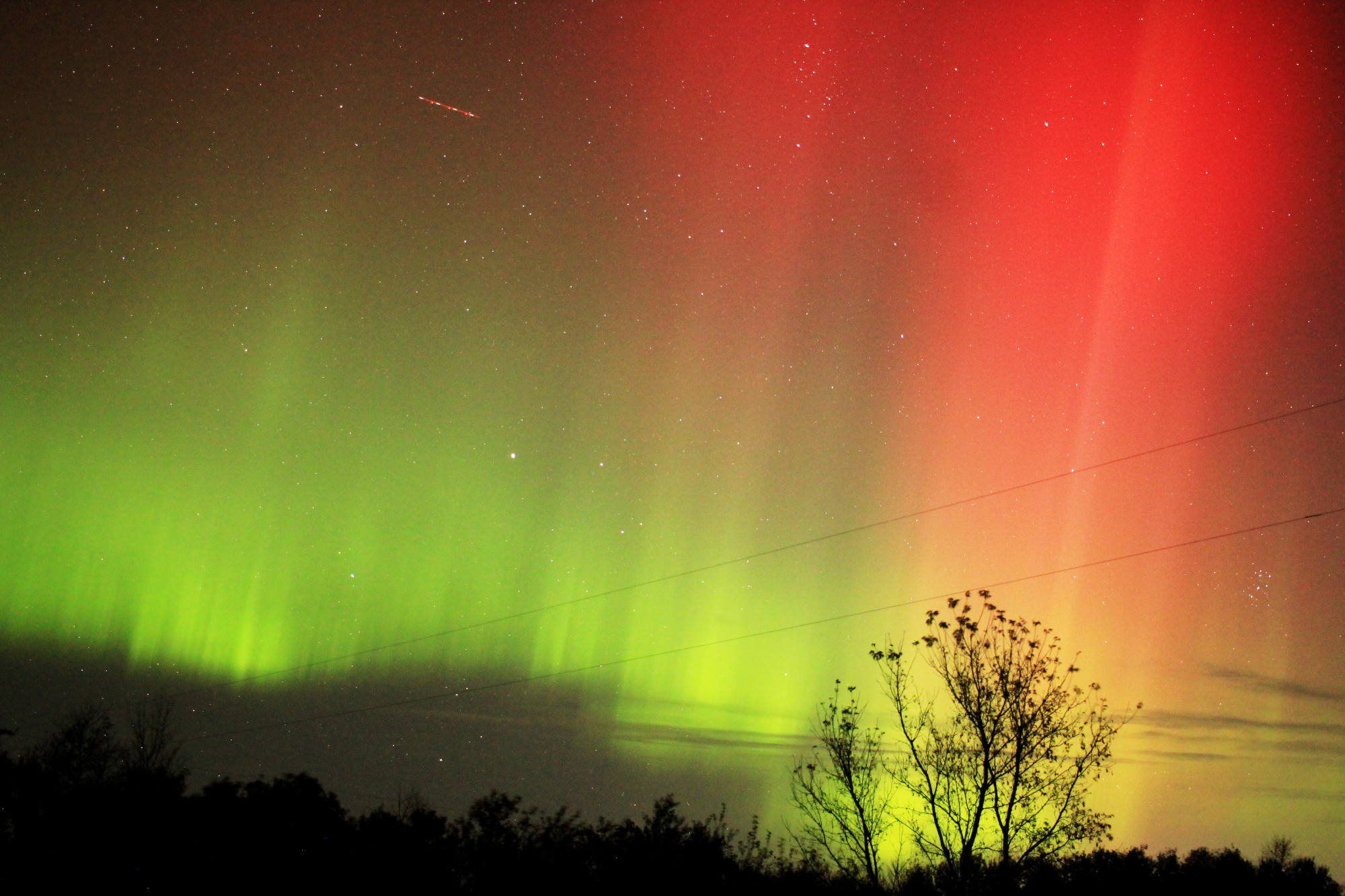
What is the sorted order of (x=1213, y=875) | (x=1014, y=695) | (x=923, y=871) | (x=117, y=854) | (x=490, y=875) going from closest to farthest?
(x=1014, y=695)
(x=923, y=871)
(x=117, y=854)
(x=490, y=875)
(x=1213, y=875)

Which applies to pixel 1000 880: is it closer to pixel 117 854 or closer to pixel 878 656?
pixel 878 656

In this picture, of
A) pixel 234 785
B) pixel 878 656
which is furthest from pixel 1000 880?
pixel 234 785

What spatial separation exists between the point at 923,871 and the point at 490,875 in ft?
43.4

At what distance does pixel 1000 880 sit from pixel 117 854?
24.0 meters

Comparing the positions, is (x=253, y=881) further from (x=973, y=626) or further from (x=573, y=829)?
(x=973, y=626)

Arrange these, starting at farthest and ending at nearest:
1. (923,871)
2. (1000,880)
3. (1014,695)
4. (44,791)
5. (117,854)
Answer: (44,791)
(117,854)
(923,871)
(1014,695)
(1000,880)

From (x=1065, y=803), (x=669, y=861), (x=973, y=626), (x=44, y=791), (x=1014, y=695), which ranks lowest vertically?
(x=44, y=791)

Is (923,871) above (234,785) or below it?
above

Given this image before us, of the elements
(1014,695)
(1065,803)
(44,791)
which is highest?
(1014,695)

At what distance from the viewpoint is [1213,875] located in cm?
4091

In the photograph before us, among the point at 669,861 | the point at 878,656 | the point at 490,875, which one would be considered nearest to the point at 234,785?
the point at 490,875

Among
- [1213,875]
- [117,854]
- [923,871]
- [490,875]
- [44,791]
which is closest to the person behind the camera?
→ [923,871]

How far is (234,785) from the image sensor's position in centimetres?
3169

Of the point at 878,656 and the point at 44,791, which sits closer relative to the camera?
the point at 878,656
